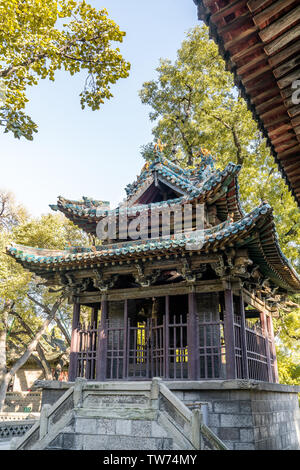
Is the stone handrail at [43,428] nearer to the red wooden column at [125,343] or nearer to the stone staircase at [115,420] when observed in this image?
the stone staircase at [115,420]

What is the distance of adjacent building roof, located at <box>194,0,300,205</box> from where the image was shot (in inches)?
142

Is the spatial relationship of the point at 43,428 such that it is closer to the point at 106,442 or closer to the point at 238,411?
the point at 106,442

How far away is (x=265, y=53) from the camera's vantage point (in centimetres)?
402

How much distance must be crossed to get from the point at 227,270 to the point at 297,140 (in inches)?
225

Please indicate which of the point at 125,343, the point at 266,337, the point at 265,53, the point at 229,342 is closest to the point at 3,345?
the point at 125,343

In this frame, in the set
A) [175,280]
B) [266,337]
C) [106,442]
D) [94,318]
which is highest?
[175,280]

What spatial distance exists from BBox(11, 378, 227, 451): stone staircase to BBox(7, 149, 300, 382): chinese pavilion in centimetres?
214

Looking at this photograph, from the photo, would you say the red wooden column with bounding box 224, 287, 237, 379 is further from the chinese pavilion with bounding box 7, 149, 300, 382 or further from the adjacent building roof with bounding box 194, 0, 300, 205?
the adjacent building roof with bounding box 194, 0, 300, 205

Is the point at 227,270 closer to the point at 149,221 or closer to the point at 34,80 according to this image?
the point at 149,221

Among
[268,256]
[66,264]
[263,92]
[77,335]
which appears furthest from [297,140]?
[77,335]

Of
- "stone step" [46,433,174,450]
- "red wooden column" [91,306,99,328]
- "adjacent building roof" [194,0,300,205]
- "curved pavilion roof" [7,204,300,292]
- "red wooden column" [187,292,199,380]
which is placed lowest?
"stone step" [46,433,174,450]

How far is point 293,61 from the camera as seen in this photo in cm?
382

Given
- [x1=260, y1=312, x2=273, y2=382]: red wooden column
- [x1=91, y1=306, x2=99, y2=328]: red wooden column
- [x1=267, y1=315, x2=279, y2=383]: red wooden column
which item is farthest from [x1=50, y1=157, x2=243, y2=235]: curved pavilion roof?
[x1=267, y1=315, x2=279, y2=383]: red wooden column

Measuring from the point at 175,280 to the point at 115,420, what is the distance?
539 cm
